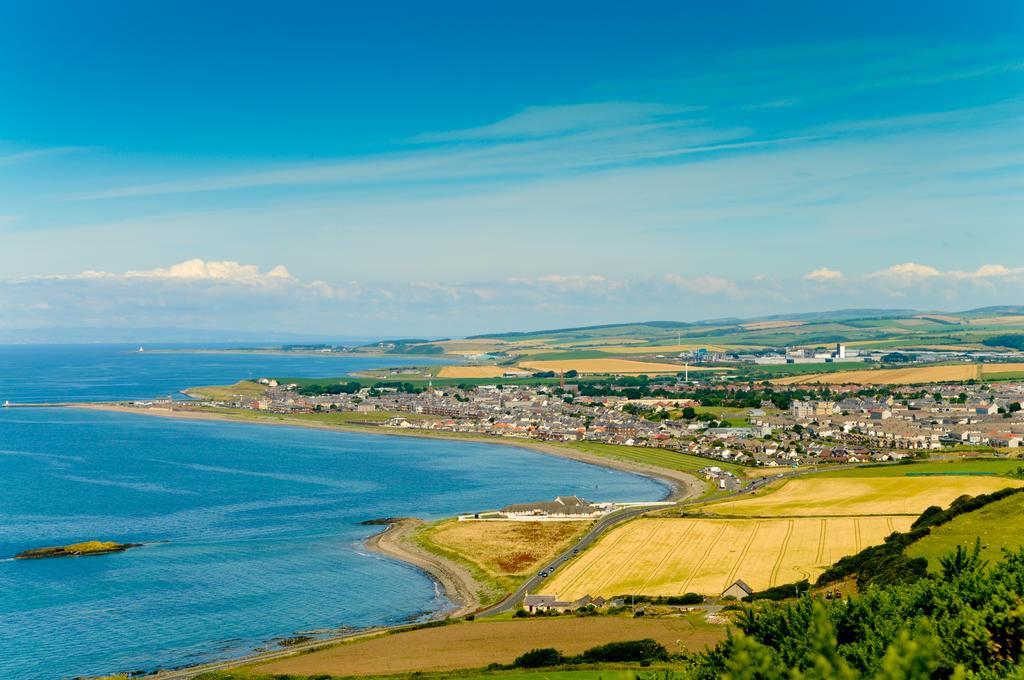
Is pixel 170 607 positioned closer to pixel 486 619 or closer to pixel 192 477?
pixel 486 619

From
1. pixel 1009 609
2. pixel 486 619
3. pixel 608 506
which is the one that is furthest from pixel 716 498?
pixel 1009 609

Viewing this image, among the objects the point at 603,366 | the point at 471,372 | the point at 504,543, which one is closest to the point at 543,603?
the point at 504,543

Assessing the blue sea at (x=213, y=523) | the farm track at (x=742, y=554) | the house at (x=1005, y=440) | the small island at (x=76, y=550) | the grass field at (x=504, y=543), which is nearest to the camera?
the blue sea at (x=213, y=523)

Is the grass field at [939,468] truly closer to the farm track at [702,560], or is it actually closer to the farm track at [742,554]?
the farm track at [742,554]

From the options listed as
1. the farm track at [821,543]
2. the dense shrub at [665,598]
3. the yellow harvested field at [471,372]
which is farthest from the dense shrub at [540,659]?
the yellow harvested field at [471,372]

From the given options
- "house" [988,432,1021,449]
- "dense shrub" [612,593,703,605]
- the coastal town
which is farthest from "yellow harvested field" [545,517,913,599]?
"house" [988,432,1021,449]

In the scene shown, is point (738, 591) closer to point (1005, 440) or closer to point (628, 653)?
point (628, 653)
